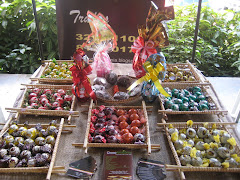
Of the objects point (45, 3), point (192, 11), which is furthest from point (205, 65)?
point (45, 3)

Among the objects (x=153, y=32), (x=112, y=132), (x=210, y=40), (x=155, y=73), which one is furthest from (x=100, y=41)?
(x=210, y=40)

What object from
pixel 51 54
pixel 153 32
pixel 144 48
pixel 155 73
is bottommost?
pixel 51 54

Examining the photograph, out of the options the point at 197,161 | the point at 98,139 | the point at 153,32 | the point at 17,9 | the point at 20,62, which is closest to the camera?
the point at 197,161

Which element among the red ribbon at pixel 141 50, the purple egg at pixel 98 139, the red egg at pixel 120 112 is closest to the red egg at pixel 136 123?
the red egg at pixel 120 112

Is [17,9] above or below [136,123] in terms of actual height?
above

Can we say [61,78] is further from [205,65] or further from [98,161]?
[205,65]

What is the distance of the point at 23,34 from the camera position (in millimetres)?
4008

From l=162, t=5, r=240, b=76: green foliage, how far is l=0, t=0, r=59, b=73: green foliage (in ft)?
6.45

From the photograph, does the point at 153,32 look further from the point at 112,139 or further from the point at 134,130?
the point at 112,139

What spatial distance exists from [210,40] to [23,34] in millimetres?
3336

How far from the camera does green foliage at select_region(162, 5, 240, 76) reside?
378 cm

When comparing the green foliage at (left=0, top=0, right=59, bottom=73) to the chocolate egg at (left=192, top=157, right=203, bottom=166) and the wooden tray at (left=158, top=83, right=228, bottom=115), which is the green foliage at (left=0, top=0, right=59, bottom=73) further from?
the chocolate egg at (left=192, top=157, right=203, bottom=166)

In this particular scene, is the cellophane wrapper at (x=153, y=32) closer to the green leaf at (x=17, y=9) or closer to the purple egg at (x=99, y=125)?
the purple egg at (x=99, y=125)

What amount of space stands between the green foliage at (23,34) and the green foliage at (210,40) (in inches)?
77.4
